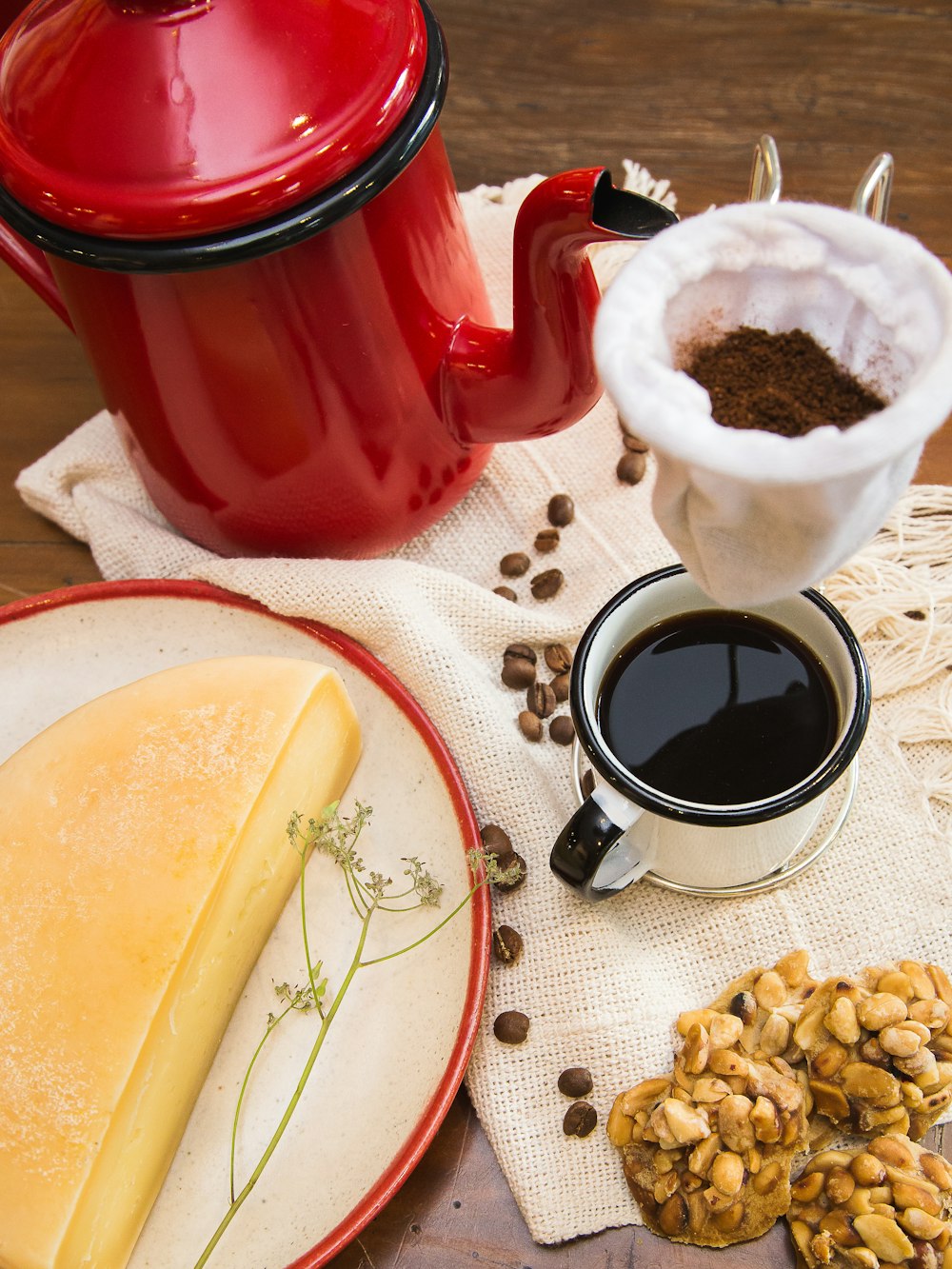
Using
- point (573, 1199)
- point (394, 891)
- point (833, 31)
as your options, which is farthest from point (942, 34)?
point (573, 1199)

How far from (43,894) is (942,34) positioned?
4.37 ft

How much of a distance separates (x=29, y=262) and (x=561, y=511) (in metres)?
0.52

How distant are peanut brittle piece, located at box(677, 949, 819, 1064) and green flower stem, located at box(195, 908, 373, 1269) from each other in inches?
9.7

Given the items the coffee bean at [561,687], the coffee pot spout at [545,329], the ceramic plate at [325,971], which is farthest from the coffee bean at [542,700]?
the coffee pot spout at [545,329]

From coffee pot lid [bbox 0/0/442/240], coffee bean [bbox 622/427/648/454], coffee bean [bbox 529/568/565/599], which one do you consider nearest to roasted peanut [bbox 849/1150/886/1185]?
coffee bean [bbox 529/568/565/599]

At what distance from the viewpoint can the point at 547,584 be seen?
1.06 metres

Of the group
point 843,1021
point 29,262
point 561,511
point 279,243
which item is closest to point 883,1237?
point 843,1021

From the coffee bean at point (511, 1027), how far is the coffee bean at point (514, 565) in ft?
1.32

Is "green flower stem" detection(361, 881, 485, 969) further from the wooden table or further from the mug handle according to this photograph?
the wooden table

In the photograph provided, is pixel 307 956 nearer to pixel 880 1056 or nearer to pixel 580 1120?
pixel 580 1120

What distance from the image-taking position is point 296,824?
89 centimetres

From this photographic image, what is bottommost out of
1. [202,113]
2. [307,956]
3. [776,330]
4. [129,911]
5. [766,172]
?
[307,956]

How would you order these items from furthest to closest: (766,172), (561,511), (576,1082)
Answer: (561,511) → (766,172) → (576,1082)

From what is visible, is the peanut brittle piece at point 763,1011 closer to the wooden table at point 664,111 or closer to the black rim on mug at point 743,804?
the black rim on mug at point 743,804
